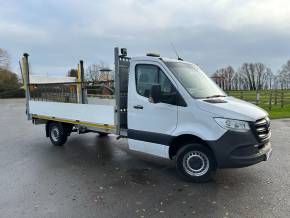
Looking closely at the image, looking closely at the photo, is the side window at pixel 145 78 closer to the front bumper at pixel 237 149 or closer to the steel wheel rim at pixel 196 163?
the steel wheel rim at pixel 196 163

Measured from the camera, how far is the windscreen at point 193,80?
5.33 meters

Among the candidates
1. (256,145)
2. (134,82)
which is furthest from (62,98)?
(256,145)

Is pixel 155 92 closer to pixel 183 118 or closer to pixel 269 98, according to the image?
pixel 183 118

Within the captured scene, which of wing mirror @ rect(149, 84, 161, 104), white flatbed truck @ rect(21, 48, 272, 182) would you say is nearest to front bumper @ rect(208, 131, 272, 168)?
white flatbed truck @ rect(21, 48, 272, 182)

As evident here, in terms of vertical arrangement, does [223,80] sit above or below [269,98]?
above

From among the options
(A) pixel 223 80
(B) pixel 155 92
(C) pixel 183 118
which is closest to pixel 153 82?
(B) pixel 155 92

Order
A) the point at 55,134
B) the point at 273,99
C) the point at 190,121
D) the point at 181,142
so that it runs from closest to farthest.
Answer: the point at 190,121, the point at 181,142, the point at 55,134, the point at 273,99

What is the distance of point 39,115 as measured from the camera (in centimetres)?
898

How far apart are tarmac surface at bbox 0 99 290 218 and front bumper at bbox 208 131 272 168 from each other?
1.71ft

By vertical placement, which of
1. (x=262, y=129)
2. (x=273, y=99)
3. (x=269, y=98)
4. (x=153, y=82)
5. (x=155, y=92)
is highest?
(x=153, y=82)

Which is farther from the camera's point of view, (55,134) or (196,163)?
(55,134)

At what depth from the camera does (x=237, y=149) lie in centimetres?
469

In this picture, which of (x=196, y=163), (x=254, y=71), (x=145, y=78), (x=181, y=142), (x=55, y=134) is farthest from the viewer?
(x=254, y=71)

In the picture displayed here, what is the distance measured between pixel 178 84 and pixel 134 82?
1.10 metres
